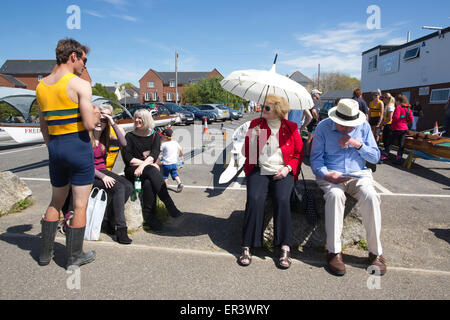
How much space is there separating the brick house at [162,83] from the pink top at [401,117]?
75856mm

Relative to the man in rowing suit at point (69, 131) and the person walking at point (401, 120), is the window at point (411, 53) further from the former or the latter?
the man in rowing suit at point (69, 131)

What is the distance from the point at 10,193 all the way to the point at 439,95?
71.3 ft

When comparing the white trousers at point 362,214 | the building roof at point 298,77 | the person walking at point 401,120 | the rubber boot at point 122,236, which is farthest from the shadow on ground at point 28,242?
the building roof at point 298,77

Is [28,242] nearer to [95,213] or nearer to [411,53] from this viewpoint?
[95,213]

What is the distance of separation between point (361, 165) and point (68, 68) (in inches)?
128

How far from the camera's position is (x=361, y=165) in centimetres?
353

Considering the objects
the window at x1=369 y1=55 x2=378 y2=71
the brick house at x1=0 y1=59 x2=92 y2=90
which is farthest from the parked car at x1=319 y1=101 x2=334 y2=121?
the brick house at x1=0 y1=59 x2=92 y2=90

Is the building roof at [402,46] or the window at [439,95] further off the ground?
the building roof at [402,46]

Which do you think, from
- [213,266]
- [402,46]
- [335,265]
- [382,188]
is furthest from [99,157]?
[402,46]

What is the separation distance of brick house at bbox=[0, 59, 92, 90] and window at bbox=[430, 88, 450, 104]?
76559mm

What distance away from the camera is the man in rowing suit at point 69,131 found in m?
2.61

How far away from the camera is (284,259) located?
303 cm
